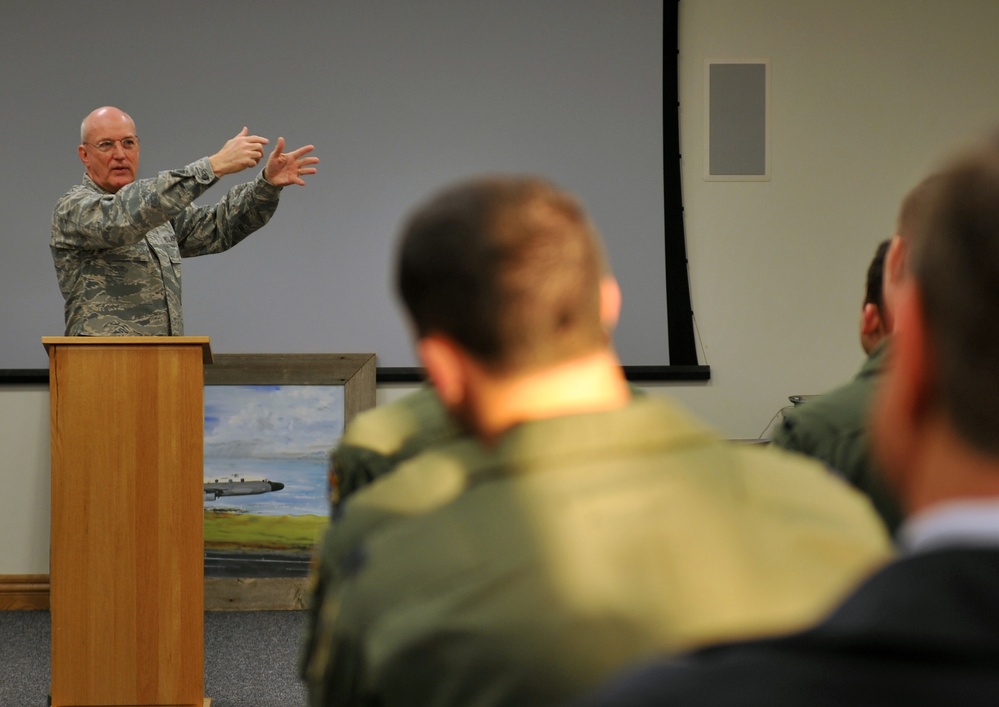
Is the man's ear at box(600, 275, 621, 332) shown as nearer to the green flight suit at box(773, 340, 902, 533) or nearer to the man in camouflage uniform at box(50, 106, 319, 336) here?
the green flight suit at box(773, 340, 902, 533)

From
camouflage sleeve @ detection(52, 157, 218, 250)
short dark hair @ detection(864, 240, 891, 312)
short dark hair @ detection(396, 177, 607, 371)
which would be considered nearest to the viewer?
short dark hair @ detection(396, 177, 607, 371)

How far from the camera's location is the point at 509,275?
2.93 feet

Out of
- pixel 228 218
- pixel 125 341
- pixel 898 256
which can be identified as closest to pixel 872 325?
pixel 898 256

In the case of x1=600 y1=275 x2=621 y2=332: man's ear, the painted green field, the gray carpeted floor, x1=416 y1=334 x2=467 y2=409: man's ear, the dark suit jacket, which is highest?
x1=600 y1=275 x2=621 y2=332: man's ear

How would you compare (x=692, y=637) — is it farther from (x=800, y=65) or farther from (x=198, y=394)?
(x=800, y=65)

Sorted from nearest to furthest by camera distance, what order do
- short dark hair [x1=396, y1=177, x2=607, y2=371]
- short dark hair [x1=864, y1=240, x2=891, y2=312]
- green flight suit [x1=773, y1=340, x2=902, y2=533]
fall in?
short dark hair [x1=396, y1=177, x2=607, y2=371]
green flight suit [x1=773, y1=340, x2=902, y2=533]
short dark hair [x1=864, y1=240, x2=891, y2=312]

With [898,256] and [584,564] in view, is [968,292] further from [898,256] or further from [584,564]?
[898,256]

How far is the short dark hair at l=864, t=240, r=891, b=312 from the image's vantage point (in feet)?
5.94

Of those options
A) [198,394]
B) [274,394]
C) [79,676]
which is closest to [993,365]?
[198,394]

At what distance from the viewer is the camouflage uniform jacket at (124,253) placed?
3.04 metres

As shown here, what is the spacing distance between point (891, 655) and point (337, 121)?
14.1ft

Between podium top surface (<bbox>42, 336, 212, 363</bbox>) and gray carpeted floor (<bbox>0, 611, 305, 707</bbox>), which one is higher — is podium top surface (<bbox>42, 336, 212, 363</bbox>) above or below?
above

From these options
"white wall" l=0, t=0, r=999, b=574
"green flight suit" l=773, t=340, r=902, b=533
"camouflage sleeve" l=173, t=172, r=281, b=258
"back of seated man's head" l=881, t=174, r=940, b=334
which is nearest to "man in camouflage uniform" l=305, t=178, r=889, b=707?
"green flight suit" l=773, t=340, r=902, b=533

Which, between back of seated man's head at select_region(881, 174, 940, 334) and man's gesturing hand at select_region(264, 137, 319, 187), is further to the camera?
man's gesturing hand at select_region(264, 137, 319, 187)
